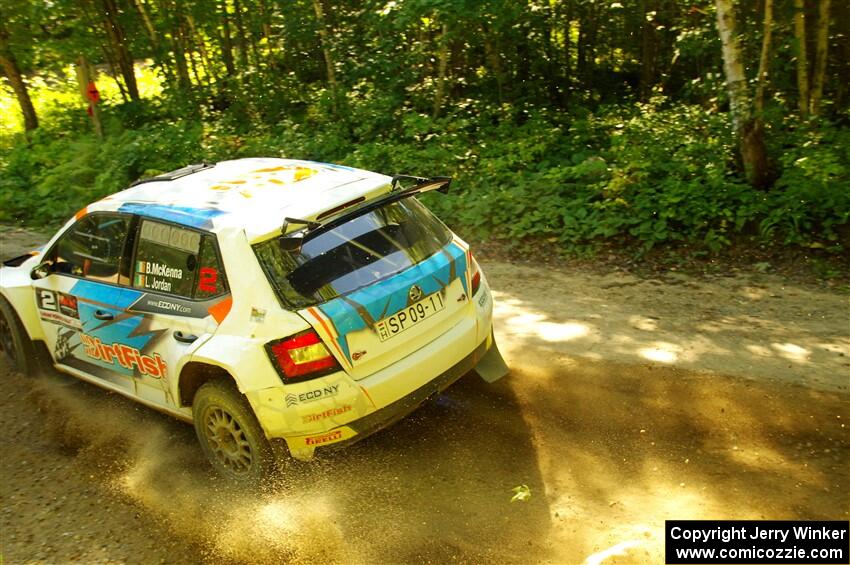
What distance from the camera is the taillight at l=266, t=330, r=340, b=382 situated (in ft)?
11.9

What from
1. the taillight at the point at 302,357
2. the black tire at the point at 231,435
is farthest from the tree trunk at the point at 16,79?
the taillight at the point at 302,357

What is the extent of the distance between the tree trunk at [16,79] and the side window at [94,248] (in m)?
12.3

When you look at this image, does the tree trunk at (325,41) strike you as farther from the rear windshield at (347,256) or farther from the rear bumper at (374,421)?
the rear bumper at (374,421)

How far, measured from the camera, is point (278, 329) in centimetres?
365

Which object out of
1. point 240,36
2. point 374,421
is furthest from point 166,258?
point 240,36

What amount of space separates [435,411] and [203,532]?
1.72m

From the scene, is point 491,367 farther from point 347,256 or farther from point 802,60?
point 802,60

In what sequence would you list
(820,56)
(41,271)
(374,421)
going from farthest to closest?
(820,56) → (41,271) → (374,421)

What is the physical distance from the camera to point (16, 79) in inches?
613

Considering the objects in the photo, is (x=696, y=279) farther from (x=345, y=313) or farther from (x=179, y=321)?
(x=179, y=321)

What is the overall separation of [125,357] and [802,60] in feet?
29.1

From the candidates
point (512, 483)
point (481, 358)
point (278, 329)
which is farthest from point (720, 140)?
point (278, 329)

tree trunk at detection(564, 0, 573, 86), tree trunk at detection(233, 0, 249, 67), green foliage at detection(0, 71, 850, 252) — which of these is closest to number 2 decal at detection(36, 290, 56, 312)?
green foliage at detection(0, 71, 850, 252)

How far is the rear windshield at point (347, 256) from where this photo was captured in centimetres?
376
